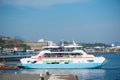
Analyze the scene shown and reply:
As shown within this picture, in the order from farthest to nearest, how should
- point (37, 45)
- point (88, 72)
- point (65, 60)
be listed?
point (37, 45)
point (65, 60)
point (88, 72)

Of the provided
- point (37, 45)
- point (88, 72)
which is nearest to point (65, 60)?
point (88, 72)

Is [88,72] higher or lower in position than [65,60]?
lower

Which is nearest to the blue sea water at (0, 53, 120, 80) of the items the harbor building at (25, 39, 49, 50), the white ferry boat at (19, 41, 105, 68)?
the white ferry boat at (19, 41, 105, 68)

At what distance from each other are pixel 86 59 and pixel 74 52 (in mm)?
1863

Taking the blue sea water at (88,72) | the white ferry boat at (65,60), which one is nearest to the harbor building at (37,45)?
the white ferry boat at (65,60)

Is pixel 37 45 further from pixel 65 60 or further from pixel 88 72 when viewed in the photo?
pixel 88 72

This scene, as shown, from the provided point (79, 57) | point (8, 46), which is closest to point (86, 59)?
point (79, 57)

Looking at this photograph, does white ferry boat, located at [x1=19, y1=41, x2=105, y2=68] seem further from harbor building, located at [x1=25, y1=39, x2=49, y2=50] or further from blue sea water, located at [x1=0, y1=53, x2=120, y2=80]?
harbor building, located at [x1=25, y1=39, x2=49, y2=50]

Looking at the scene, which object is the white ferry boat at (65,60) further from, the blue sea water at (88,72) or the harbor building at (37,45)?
the harbor building at (37,45)

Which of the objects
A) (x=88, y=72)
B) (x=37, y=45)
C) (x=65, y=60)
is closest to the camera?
(x=88, y=72)

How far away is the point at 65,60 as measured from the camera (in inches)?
2067

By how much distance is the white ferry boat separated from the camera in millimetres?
52438

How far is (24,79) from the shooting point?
25.9 meters

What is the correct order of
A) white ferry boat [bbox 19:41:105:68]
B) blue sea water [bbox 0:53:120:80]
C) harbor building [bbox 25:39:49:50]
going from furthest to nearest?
harbor building [bbox 25:39:49:50], white ferry boat [bbox 19:41:105:68], blue sea water [bbox 0:53:120:80]
